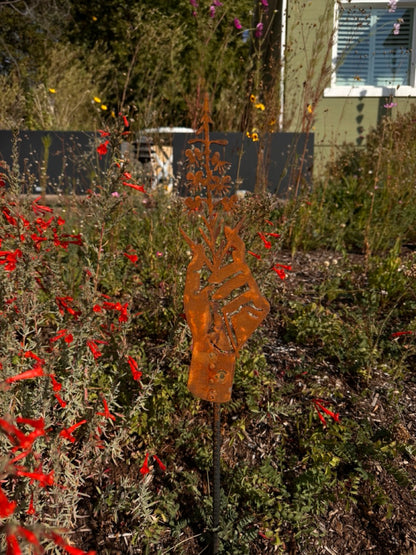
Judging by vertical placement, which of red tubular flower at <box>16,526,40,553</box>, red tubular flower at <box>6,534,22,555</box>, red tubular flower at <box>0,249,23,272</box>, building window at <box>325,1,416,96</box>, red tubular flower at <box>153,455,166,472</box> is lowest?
red tubular flower at <box>153,455,166,472</box>

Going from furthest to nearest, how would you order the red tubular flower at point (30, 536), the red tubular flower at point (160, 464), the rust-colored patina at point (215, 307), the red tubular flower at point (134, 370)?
1. the red tubular flower at point (160, 464)
2. the red tubular flower at point (134, 370)
3. the rust-colored patina at point (215, 307)
4. the red tubular flower at point (30, 536)

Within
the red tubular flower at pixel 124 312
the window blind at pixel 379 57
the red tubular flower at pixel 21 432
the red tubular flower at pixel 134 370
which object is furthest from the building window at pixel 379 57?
the red tubular flower at pixel 21 432

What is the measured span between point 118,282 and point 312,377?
3.74ft

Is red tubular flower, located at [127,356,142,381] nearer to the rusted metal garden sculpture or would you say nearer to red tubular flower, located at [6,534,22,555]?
the rusted metal garden sculpture

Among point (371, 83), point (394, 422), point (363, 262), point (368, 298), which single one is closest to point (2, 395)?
point (394, 422)

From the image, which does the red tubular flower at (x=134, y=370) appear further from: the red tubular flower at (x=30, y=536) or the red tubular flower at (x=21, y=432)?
the red tubular flower at (x=30, y=536)

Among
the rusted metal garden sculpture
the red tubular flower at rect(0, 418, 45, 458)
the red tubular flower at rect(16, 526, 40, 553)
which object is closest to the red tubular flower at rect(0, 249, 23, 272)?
the rusted metal garden sculpture

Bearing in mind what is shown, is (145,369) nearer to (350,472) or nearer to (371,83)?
(350,472)

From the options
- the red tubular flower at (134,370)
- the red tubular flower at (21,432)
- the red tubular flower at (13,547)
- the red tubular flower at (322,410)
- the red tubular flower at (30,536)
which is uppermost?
the red tubular flower at (21,432)

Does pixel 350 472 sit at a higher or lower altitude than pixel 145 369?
lower

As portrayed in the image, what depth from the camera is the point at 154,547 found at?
1.56 meters

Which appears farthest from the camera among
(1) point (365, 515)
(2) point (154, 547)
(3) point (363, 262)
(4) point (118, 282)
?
(3) point (363, 262)

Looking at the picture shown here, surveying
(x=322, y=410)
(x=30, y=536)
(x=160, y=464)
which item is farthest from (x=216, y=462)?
(x=30, y=536)

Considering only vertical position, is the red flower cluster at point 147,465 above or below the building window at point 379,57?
below
